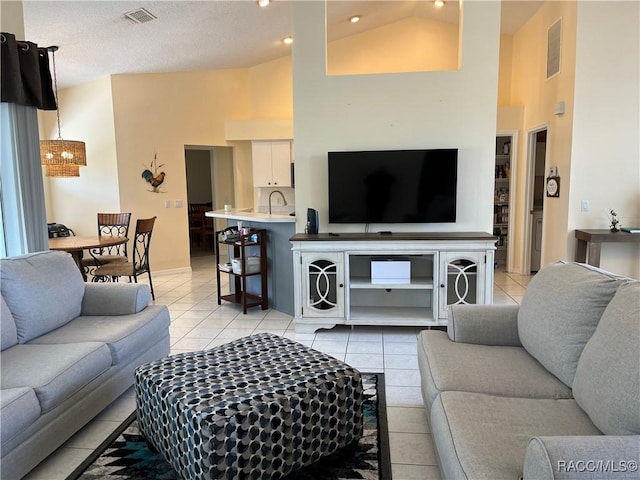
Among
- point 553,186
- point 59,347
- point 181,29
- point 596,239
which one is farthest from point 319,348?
point 181,29

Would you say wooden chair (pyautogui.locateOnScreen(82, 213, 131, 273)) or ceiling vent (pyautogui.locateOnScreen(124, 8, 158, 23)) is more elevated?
ceiling vent (pyautogui.locateOnScreen(124, 8, 158, 23))

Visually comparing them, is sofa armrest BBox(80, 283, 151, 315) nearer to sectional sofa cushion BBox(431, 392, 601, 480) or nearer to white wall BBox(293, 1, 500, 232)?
white wall BBox(293, 1, 500, 232)

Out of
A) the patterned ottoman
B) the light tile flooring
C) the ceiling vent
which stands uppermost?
the ceiling vent

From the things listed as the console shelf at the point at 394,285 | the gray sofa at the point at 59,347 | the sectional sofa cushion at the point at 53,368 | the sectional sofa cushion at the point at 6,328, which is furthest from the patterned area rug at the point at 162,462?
the console shelf at the point at 394,285

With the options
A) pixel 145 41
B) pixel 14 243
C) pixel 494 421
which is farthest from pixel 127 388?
pixel 145 41

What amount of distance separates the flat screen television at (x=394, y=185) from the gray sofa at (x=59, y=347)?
1.99 m

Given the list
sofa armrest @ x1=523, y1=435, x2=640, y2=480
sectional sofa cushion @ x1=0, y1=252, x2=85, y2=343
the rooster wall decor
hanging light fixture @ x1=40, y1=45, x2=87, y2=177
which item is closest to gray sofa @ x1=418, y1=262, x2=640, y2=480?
sofa armrest @ x1=523, y1=435, x2=640, y2=480

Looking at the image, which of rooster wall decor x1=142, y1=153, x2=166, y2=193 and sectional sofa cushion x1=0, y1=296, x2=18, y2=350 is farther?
rooster wall decor x1=142, y1=153, x2=166, y2=193

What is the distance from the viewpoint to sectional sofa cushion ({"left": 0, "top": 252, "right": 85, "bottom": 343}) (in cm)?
263

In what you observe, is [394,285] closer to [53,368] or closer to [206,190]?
[53,368]

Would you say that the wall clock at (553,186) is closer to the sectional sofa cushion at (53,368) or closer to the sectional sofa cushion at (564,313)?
the sectional sofa cushion at (564,313)

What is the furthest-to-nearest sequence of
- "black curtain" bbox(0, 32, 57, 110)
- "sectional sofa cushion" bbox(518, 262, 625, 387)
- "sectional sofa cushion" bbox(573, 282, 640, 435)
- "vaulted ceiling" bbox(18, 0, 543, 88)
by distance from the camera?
"vaulted ceiling" bbox(18, 0, 543, 88)
"black curtain" bbox(0, 32, 57, 110)
"sectional sofa cushion" bbox(518, 262, 625, 387)
"sectional sofa cushion" bbox(573, 282, 640, 435)

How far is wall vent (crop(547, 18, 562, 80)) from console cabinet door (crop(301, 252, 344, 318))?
12.0 ft

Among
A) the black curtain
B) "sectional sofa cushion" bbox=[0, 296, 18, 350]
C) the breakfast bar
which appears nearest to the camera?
"sectional sofa cushion" bbox=[0, 296, 18, 350]
